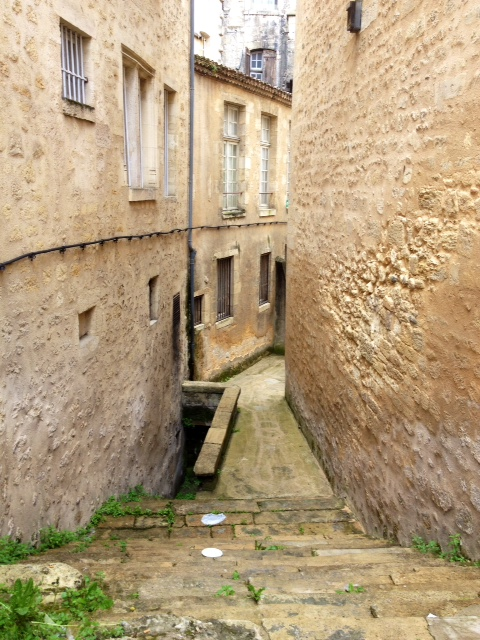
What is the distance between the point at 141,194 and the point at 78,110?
6.54 ft

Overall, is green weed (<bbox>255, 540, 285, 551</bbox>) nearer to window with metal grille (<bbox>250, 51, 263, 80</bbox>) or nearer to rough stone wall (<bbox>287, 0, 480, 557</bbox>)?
rough stone wall (<bbox>287, 0, 480, 557</bbox>)

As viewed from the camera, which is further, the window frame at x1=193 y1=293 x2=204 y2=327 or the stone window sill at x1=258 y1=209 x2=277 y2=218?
the stone window sill at x1=258 y1=209 x2=277 y2=218

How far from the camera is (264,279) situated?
1502cm

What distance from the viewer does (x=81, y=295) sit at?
16.7 ft

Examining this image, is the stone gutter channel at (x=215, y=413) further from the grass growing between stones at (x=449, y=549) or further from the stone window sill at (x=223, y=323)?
the grass growing between stones at (x=449, y=549)

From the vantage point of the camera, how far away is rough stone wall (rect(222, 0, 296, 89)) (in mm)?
21016

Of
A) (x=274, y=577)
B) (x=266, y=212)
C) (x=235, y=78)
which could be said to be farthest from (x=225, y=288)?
(x=274, y=577)

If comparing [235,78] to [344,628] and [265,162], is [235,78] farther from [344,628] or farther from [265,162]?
[344,628]

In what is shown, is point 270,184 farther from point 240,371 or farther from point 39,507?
point 39,507

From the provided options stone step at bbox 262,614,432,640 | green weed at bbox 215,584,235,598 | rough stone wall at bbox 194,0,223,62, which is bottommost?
green weed at bbox 215,584,235,598

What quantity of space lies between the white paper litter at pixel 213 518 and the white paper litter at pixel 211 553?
1.01 m

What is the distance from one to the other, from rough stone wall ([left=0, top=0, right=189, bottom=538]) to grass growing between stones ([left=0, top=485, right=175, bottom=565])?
10 centimetres

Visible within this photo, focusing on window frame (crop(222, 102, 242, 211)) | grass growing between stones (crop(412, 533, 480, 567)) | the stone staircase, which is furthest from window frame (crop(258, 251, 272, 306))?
grass growing between stones (crop(412, 533, 480, 567))

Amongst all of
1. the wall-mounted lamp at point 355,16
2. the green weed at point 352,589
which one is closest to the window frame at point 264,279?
the wall-mounted lamp at point 355,16
